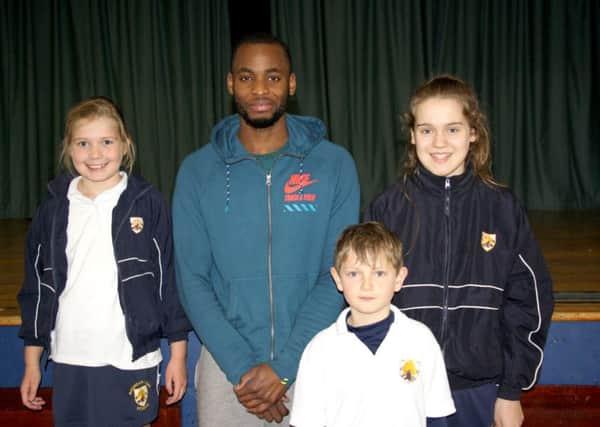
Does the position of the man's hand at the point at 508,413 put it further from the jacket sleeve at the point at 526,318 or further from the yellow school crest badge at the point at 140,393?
the yellow school crest badge at the point at 140,393

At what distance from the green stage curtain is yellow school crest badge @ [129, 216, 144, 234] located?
3.51 meters

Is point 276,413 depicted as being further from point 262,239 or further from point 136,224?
point 136,224

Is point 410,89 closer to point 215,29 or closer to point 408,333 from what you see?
point 215,29

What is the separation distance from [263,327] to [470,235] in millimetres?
564

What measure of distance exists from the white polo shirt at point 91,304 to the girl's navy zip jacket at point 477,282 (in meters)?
0.72

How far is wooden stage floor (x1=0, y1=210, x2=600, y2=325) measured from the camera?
6.46ft

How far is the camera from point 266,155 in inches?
64.2

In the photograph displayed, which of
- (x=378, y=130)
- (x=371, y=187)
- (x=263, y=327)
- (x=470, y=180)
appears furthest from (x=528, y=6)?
(x=263, y=327)

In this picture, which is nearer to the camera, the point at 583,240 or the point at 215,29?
the point at 583,240

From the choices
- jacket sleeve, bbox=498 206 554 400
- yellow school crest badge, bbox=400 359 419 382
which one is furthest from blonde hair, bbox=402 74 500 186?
yellow school crest badge, bbox=400 359 419 382

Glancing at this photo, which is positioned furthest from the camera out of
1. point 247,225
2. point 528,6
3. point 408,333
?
point 528,6

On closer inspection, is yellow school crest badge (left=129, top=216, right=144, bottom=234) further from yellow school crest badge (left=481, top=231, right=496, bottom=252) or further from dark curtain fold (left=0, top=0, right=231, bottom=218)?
dark curtain fold (left=0, top=0, right=231, bottom=218)

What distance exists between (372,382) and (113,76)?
4508 millimetres

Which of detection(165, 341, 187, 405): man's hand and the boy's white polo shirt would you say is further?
detection(165, 341, 187, 405): man's hand
